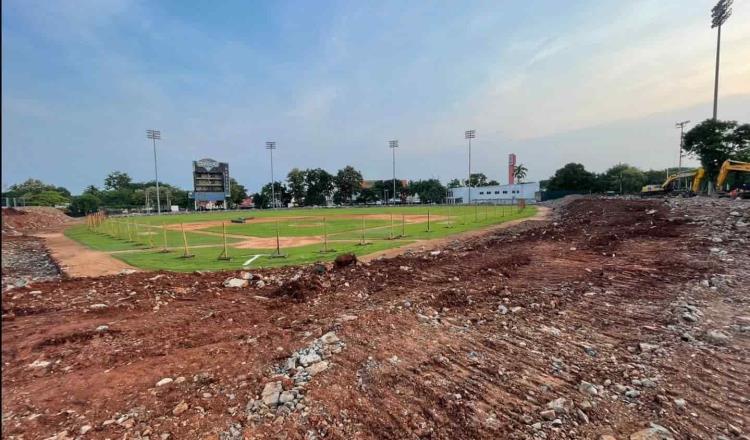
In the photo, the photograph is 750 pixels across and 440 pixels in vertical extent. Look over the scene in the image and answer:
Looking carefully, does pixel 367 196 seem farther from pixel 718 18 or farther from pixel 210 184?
pixel 718 18

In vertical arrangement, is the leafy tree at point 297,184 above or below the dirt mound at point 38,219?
above

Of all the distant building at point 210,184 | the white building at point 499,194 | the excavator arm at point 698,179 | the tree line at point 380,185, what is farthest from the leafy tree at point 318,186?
the excavator arm at point 698,179

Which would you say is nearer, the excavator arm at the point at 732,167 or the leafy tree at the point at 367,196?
the excavator arm at the point at 732,167

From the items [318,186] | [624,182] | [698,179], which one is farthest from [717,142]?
[318,186]

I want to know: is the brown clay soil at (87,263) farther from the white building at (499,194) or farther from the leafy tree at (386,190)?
the leafy tree at (386,190)

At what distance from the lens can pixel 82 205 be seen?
212 ft

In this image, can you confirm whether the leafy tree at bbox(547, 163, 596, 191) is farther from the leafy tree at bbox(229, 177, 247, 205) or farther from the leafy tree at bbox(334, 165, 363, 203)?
the leafy tree at bbox(229, 177, 247, 205)

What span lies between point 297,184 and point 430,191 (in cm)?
4161

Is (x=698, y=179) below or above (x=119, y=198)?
below

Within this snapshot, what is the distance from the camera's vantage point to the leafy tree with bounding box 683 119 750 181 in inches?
1517

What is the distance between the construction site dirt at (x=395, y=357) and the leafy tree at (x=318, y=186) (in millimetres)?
101190

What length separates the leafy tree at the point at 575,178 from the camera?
74562mm

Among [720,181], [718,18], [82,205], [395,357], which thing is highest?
[718,18]

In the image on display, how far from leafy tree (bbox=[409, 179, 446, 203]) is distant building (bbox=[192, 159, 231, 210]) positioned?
186 ft
